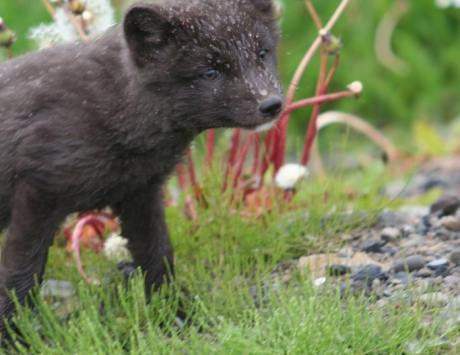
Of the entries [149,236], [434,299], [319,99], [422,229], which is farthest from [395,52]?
[434,299]

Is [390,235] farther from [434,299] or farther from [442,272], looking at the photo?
[434,299]

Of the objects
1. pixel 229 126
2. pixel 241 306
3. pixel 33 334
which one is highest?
pixel 229 126

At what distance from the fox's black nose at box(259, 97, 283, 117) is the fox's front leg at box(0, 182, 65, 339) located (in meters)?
1.00

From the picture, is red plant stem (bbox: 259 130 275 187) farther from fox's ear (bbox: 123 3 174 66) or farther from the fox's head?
fox's ear (bbox: 123 3 174 66)

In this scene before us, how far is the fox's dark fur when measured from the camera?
3.85 meters

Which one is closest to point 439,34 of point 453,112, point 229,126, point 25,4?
point 453,112

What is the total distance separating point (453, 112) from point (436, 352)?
6.34 meters

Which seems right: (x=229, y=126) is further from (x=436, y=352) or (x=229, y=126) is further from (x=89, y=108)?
(x=436, y=352)

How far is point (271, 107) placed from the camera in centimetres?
383

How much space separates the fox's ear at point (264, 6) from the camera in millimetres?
4055

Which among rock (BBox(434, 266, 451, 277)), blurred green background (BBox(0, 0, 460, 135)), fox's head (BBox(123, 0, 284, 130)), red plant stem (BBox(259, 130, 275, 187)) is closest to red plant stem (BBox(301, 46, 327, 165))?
red plant stem (BBox(259, 130, 275, 187))

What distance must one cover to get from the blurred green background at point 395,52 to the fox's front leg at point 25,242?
5195 mm

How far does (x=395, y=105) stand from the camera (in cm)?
924

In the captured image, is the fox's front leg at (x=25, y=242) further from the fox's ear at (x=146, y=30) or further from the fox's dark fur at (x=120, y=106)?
the fox's ear at (x=146, y=30)
